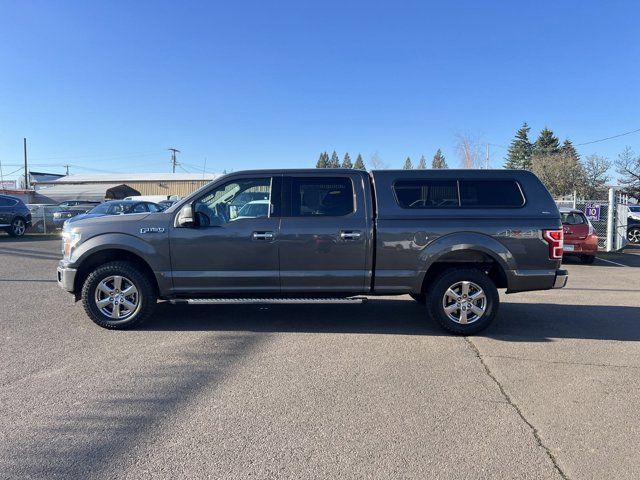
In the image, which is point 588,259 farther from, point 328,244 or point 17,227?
point 17,227

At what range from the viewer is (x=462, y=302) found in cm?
555

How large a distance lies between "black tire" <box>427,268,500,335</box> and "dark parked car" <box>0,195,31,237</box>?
17.5 metres

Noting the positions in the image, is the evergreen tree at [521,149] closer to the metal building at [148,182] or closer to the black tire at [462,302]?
the metal building at [148,182]

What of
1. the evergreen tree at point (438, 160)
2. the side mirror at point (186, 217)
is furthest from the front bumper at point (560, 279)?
the evergreen tree at point (438, 160)

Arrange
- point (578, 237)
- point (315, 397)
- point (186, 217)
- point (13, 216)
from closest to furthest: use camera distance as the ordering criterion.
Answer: point (315, 397), point (186, 217), point (578, 237), point (13, 216)

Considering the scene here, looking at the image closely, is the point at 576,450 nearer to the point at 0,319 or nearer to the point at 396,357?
the point at 396,357

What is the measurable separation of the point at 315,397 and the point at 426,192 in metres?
2.95

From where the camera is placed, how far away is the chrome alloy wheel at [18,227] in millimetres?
17595

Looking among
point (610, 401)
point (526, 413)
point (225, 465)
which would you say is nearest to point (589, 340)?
point (610, 401)

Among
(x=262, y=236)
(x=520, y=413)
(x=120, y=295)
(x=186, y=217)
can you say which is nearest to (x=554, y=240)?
(x=520, y=413)

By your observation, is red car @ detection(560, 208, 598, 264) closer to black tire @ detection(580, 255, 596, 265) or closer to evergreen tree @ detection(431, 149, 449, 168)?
black tire @ detection(580, 255, 596, 265)

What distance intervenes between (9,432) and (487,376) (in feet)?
12.6

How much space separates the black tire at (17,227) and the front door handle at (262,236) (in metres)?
16.1

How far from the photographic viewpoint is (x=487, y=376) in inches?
169
